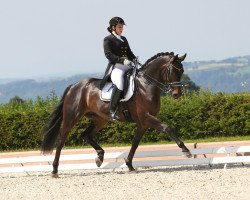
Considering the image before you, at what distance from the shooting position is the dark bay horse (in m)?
12.1

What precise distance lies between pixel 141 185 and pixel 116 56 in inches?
106

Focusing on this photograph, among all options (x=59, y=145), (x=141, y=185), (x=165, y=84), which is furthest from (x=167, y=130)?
(x=59, y=145)

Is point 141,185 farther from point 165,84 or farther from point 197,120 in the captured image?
point 197,120

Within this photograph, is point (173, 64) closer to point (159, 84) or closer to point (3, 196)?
point (159, 84)

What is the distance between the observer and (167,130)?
11695 mm

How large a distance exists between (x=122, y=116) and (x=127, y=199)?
10.6 feet

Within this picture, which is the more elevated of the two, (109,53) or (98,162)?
(109,53)

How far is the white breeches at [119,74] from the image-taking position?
40.7 ft

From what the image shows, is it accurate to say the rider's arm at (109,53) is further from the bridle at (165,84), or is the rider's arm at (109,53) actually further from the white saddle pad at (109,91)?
the bridle at (165,84)

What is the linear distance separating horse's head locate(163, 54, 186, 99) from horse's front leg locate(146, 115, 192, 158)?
57 cm

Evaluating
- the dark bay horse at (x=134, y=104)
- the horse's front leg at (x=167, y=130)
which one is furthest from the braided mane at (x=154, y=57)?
the horse's front leg at (x=167, y=130)

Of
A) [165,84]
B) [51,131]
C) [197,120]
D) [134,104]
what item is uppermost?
[165,84]

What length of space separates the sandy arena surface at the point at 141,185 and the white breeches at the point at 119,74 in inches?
63.1

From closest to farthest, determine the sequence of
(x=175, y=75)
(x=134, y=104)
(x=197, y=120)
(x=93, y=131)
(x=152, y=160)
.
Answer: (x=175, y=75)
(x=134, y=104)
(x=152, y=160)
(x=93, y=131)
(x=197, y=120)
